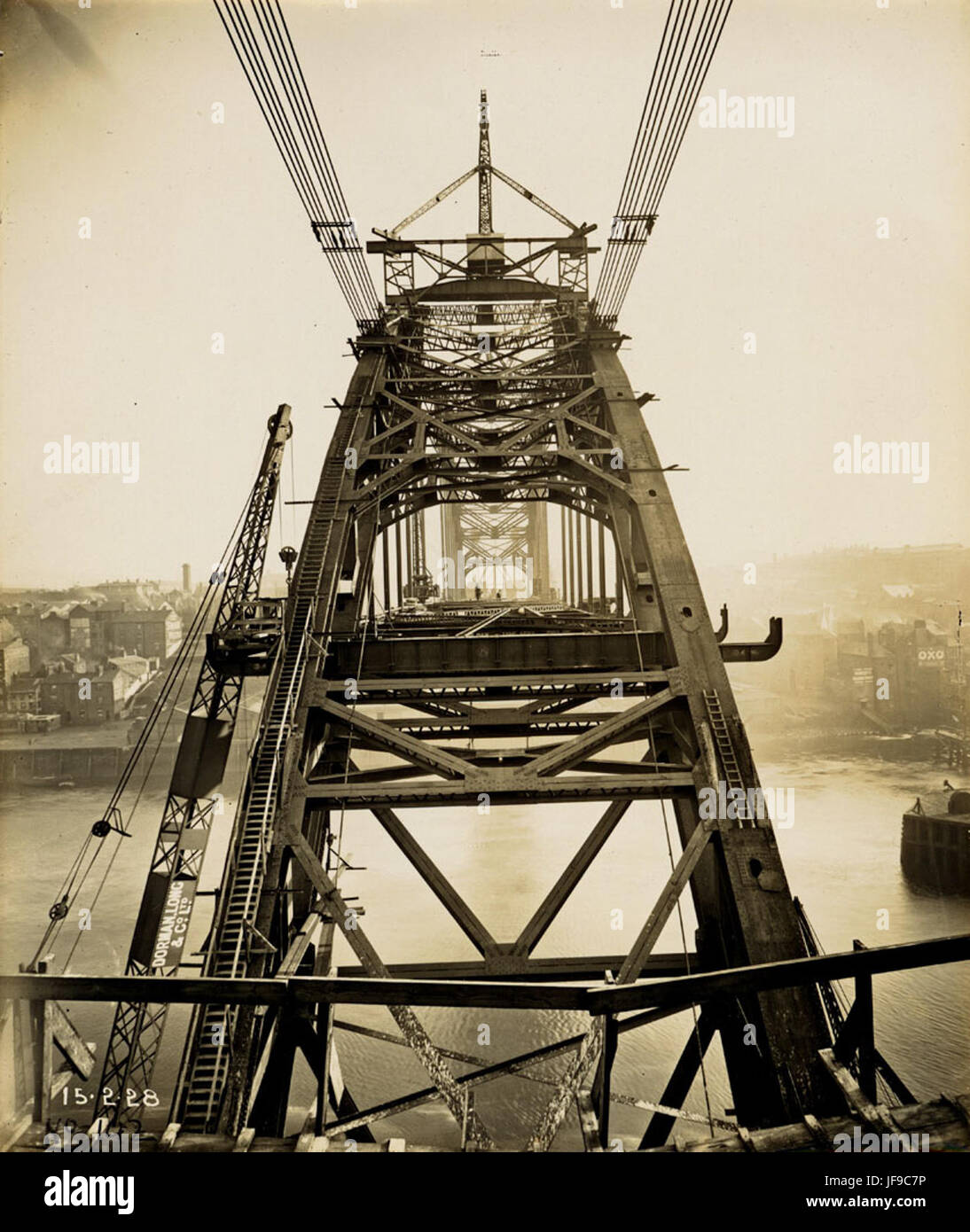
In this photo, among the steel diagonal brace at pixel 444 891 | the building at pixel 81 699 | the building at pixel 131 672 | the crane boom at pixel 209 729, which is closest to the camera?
the steel diagonal brace at pixel 444 891

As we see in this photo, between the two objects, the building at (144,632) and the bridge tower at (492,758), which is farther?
the building at (144,632)

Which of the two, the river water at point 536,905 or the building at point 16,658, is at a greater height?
the building at point 16,658

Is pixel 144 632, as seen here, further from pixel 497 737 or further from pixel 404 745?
pixel 404 745

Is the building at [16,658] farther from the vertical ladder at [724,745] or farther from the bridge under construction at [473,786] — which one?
the vertical ladder at [724,745]

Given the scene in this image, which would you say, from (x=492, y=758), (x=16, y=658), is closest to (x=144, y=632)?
(x=16, y=658)

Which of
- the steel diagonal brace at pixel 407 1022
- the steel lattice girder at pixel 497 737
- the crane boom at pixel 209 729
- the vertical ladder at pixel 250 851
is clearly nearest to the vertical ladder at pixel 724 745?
the steel lattice girder at pixel 497 737

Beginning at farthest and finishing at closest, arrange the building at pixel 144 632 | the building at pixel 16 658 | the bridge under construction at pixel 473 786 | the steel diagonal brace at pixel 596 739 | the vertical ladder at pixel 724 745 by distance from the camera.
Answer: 1. the building at pixel 144 632
2. the building at pixel 16 658
3. the steel diagonal brace at pixel 596 739
4. the vertical ladder at pixel 724 745
5. the bridge under construction at pixel 473 786

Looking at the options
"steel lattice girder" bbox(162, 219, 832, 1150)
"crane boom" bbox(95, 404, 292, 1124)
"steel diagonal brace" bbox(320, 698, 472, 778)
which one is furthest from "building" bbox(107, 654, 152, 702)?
"steel diagonal brace" bbox(320, 698, 472, 778)
